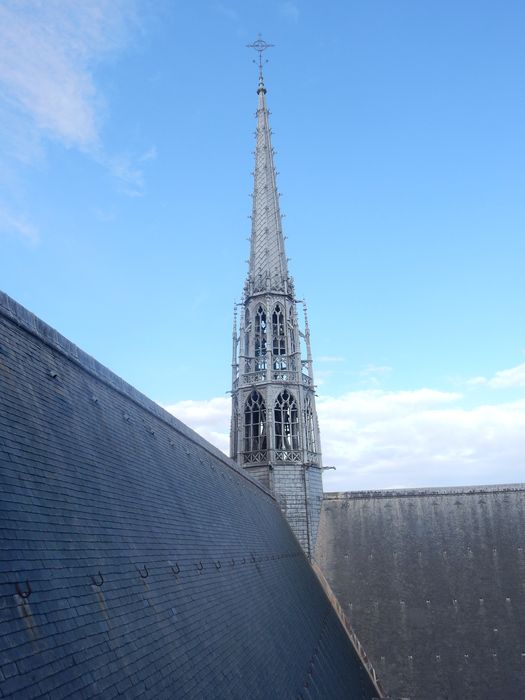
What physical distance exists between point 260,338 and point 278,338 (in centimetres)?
111

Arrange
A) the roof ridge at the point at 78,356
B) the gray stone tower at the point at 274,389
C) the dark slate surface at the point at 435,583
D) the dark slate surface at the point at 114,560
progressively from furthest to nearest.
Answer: the gray stone tower at the point at 274,389 < the dark slate surface at the point at 435,583 < the roof ridge at the point at 78,356 < the dark slate surface at the point at 114,560

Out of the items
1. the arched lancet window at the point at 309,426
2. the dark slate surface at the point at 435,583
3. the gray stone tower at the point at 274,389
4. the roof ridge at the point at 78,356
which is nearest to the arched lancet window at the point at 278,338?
the gray stone tower at the point at 274,389

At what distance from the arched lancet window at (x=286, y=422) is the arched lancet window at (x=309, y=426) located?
2.32 feet

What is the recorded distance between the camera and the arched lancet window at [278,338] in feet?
109

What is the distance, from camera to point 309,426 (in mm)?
32562

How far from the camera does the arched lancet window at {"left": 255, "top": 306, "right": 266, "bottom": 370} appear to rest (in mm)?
32981

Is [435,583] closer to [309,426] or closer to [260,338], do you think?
[309,426]

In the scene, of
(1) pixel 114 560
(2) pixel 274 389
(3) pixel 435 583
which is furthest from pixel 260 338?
(1) pixel 114 560

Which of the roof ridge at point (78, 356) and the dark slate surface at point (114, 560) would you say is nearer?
the dark slate surface at point (114, 560)

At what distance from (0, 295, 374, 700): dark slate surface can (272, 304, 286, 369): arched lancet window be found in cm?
1643

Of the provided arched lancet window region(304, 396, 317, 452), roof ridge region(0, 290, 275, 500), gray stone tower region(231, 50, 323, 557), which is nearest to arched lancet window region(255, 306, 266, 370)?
gray stone tower region(231, 50, 323, 557)

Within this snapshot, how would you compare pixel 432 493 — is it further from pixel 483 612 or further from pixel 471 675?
pixel 471 675

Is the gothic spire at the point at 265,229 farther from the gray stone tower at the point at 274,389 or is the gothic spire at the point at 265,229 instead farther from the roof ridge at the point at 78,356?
the roof ridge at the point at 78,356

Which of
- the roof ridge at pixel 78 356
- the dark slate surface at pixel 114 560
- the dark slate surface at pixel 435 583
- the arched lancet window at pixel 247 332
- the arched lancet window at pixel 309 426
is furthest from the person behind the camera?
the arched lancet window at pixel 247 332
